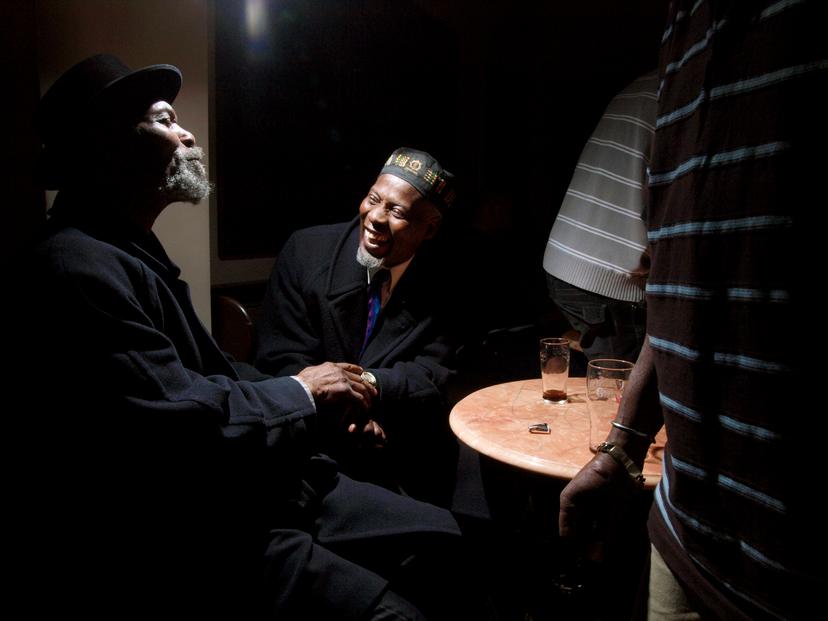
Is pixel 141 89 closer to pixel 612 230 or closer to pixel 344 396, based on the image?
pixel 344 396

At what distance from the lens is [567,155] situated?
618cm

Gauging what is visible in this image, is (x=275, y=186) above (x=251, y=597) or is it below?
above

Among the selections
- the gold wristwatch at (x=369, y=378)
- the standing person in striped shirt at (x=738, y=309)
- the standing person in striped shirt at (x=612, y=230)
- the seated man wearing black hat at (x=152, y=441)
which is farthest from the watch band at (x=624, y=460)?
the gold wristwatch at (x=369, y=378)

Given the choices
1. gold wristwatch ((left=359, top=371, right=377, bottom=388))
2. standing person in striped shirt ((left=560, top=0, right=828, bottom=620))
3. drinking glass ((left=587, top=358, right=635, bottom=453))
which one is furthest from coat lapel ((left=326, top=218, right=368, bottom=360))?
standing person in striped shirt ((left=560, top=0, right=828, bottom=620))

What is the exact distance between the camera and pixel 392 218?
2.53m

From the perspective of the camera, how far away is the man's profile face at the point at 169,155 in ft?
5.67

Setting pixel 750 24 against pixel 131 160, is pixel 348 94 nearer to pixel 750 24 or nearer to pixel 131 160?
pixel 131 160

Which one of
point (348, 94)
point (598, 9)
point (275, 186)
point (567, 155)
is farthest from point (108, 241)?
point (598, 9)

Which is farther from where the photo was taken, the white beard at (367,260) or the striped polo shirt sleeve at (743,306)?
the white beard at (367,260)

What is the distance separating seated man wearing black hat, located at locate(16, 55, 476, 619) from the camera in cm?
137

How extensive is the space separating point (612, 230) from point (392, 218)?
2.79ft

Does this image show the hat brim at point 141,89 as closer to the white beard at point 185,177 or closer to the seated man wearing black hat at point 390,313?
the white beard at point 185,177

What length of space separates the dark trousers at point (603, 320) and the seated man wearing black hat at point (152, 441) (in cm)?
88

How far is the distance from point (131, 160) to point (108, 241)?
0.85 feet
